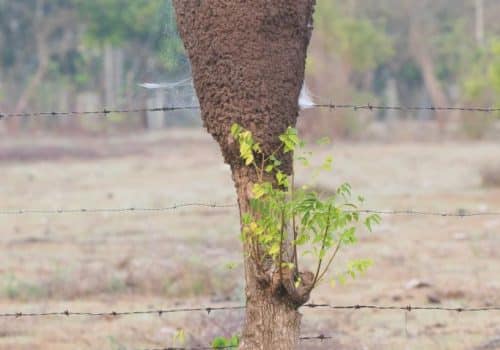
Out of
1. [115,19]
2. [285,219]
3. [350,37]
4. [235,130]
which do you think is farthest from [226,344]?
[115,19]

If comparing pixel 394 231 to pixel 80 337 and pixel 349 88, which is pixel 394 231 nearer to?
pixel 80 337

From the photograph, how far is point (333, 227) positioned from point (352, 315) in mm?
4452

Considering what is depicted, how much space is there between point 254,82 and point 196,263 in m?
5.60

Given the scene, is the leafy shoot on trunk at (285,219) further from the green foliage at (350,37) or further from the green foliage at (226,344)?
the green foliage at (350,37)

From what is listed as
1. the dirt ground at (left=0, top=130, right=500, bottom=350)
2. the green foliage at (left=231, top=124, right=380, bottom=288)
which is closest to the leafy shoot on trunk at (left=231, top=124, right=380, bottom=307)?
the green foliage at (left=231, top=124, right=380, bottom=288)

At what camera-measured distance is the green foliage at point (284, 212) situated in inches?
176

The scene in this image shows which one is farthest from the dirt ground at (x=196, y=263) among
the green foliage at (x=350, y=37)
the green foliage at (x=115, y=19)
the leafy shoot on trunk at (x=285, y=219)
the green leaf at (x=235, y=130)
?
the green foliage at (x=115, y=19)

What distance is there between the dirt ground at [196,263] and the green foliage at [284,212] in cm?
34

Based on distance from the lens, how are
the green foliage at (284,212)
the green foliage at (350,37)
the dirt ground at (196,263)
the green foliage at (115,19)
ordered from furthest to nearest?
the green foliage at (115,19) < the green foliage at (350,37) < the dirt ground at (196,263) < the green foliage at (284,212)

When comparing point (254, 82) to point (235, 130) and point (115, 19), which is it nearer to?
point (235, 130)

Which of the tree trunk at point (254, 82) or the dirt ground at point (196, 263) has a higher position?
the tree trunk at point (254, 82)

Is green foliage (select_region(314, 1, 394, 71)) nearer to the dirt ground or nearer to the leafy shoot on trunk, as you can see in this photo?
the dirt ground

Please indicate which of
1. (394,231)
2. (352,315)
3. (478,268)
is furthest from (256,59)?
(394,231)

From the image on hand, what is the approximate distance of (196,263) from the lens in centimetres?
1012
